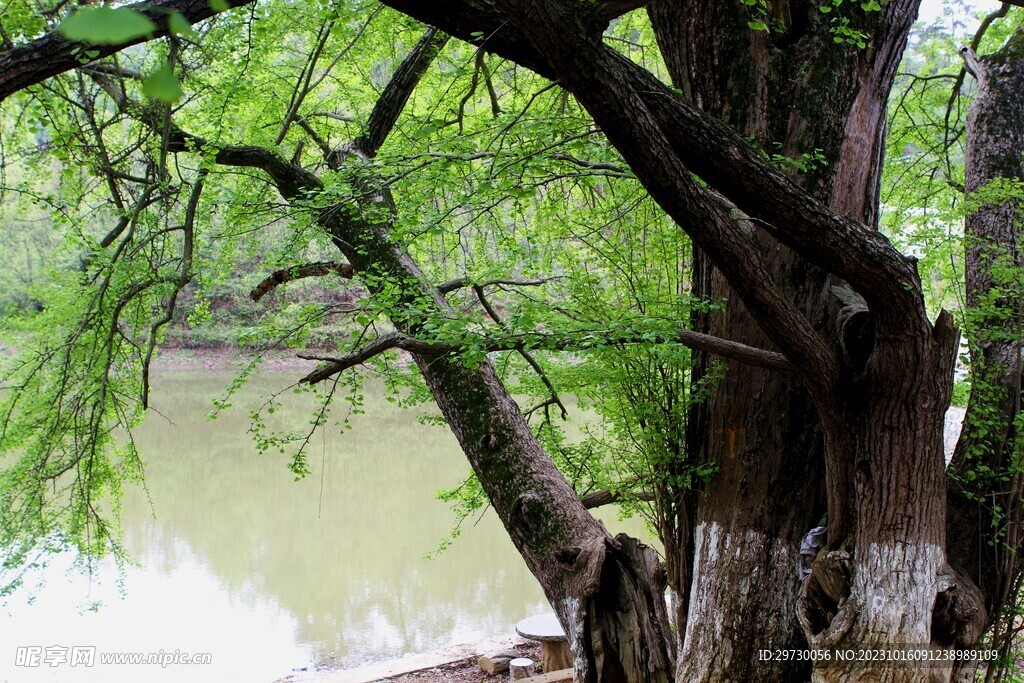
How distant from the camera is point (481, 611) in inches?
320

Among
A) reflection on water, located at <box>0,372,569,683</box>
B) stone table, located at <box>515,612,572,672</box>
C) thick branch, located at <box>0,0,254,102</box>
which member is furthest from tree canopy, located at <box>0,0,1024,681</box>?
reflection on water, located at <box>0,372,569,683</box>

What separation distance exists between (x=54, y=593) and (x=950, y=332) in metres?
8.16

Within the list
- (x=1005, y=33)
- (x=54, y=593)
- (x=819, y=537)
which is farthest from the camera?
(x=54, y=593)

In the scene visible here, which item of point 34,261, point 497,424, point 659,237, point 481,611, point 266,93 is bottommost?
point 481,611

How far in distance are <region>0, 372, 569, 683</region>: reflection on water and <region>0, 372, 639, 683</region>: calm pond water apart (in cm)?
2

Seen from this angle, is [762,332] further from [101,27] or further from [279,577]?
[279,577]

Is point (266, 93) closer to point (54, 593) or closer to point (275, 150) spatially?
point (275, 150)

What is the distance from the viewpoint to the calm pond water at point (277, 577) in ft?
24.1

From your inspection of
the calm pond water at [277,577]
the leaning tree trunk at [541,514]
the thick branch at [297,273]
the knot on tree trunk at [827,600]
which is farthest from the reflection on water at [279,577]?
the knot on tree trunk at [827,600]

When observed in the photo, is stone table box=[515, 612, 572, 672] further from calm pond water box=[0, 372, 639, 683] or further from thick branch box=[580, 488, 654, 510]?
calm pond water box=[0, 372, 639, 683]

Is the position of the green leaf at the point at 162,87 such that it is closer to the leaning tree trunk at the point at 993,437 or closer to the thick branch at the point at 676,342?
the thick branch at the point at 676,342

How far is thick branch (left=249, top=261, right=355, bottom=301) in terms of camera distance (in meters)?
4.59

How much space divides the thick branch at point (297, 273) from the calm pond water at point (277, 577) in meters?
1.91

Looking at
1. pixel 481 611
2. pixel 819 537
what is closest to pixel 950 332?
pixel 819 537
